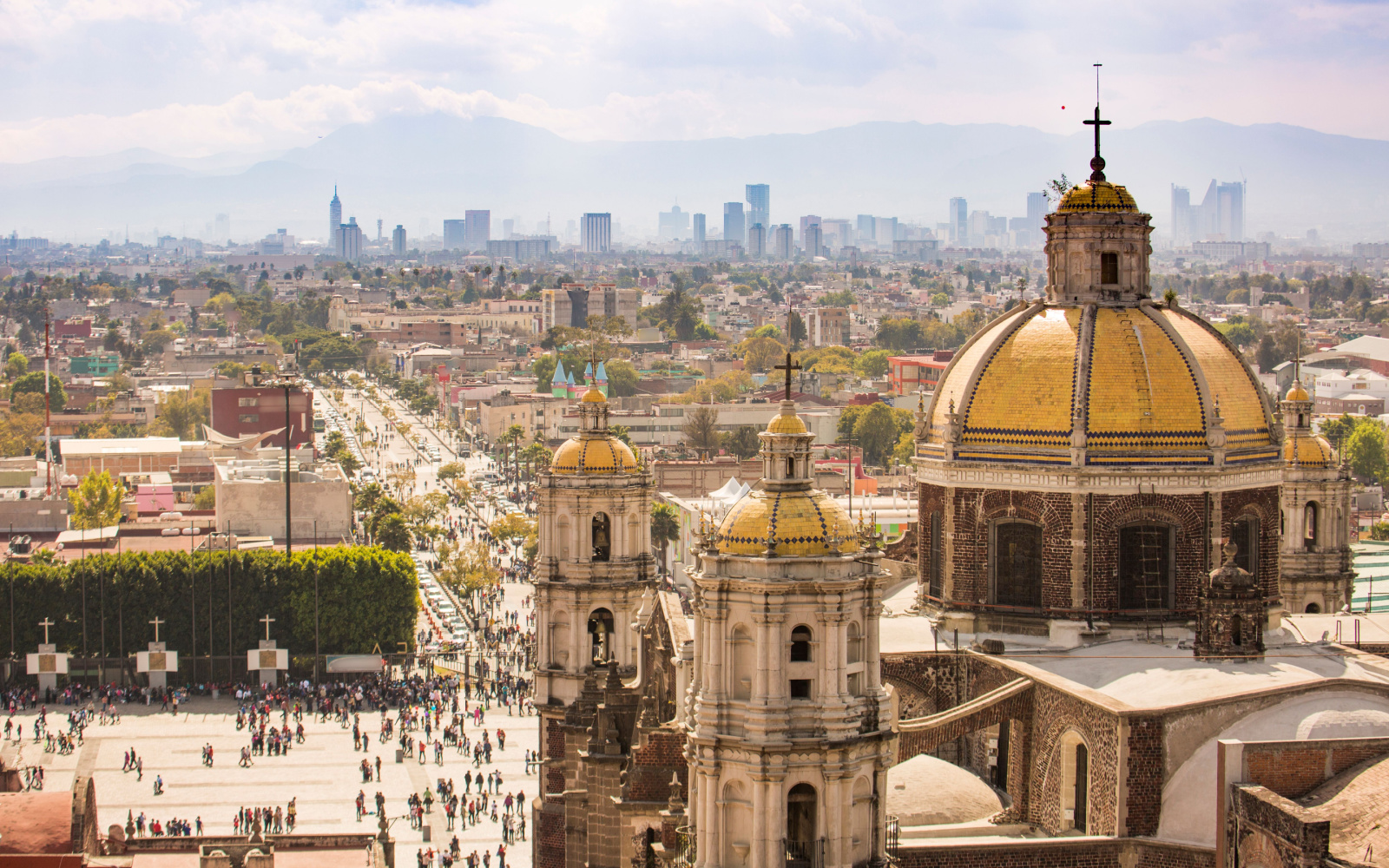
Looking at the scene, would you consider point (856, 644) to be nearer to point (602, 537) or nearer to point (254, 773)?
point (602, 537)

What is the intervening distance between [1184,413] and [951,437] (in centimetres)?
413

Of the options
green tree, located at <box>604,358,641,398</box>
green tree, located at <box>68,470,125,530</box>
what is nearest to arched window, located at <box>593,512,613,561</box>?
green tree, located at <box>68,470,125,530</box>

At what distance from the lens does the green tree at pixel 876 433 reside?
131750 mm

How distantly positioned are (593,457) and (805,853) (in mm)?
19347

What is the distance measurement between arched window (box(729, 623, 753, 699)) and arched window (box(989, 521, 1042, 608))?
10.7 m

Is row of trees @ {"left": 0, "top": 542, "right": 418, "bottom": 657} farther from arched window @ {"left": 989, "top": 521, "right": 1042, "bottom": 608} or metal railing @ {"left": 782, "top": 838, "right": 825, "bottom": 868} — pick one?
metal railing @ {"left": 782, "top": 838, "right": 825, "bottom": 868}

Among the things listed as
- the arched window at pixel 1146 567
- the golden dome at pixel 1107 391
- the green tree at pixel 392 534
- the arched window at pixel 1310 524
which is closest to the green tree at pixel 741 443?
the green tree at pixel 392 534

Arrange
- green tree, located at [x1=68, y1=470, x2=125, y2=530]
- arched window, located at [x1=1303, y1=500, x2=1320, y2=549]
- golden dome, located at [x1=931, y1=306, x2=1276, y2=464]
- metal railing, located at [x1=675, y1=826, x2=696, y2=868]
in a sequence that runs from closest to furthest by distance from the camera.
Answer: metal railing, located at [x1=675, y1=826, x2=696, y2=868] → golden dome, located at [x1=931, y1=306, x2=1276, y2=464] → arched window, located at [x1=1303, y1=500, x2=1320, y2=549] → green tree, located at [x1=68, y1=470, x2=125, y2=530]

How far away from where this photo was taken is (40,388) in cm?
15975

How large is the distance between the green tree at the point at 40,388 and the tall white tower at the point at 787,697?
14050 cm

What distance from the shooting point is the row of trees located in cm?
6606

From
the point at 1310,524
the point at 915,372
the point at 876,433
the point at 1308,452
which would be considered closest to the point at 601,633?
the point at 1310,524

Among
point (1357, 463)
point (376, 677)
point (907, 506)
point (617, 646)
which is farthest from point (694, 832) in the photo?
point (1357, 463)

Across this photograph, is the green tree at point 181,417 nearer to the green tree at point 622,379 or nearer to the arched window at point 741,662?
the green tree at point 622,379
